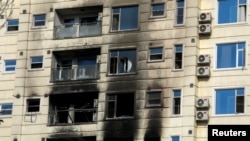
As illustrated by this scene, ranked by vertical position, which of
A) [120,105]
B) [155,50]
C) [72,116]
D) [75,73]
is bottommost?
[72,116]

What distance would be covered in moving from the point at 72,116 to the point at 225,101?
1017 cm

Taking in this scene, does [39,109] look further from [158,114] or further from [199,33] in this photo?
[199,33]

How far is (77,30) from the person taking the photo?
145 ft

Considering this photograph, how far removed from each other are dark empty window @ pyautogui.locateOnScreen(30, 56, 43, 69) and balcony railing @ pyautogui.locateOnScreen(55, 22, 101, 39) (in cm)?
185

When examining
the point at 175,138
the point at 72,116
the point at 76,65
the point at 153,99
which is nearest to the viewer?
the point at 175,138

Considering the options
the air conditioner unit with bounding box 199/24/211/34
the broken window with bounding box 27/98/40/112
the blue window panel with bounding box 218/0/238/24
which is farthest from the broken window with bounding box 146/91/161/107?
the broken window with bounding box 27/98/40/112

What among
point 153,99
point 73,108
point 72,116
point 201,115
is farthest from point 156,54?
point 72,116

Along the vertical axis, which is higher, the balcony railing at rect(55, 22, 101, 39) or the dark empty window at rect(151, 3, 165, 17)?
the dark empty window at rect(151, 3, 165, 17)

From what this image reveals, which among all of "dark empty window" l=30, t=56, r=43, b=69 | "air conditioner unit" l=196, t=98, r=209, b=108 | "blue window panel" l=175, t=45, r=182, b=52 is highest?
"blue window panel" l=175, t=45, r=182, b=52

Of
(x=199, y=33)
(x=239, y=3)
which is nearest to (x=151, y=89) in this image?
(x=199, y=33)

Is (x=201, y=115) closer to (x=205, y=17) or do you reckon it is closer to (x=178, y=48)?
(x=178, y=48)

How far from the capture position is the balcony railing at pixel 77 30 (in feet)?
143

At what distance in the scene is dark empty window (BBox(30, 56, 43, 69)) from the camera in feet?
146

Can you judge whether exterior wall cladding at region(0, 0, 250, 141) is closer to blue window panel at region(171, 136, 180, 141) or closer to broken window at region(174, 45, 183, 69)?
broken window at region(174, 45, 183, 69)
